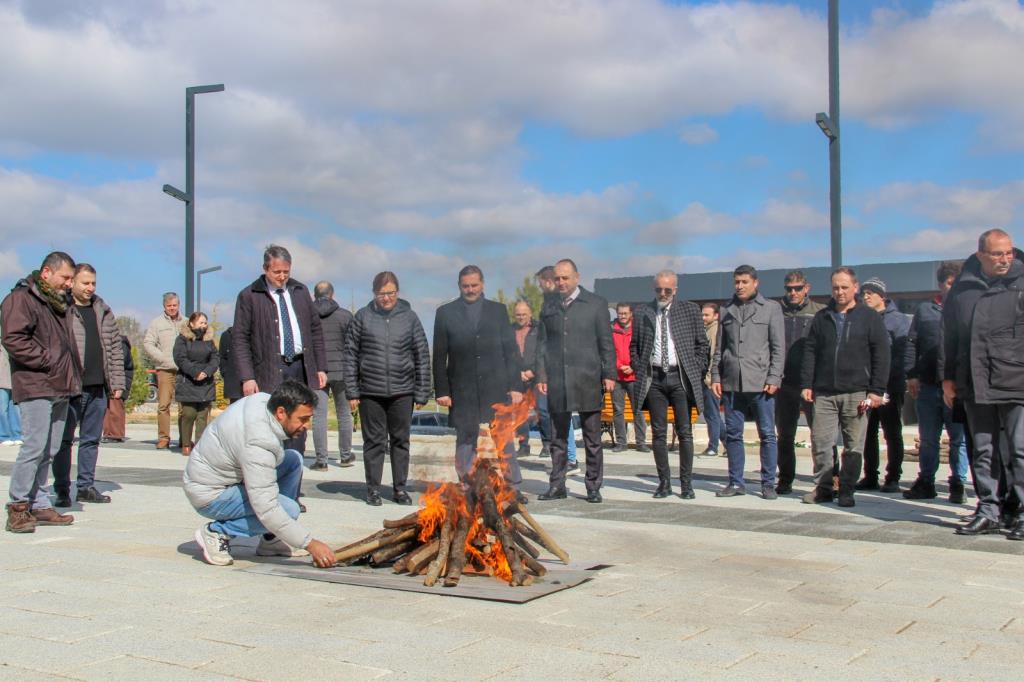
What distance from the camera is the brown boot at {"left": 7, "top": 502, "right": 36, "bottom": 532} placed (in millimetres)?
7559

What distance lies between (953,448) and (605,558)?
15.0 feet

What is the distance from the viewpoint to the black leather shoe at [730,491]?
9.81 m

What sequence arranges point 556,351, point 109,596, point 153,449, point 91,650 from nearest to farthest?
1. point 91,650
2. point 109,596
3. point 556,351
4. point 153,449

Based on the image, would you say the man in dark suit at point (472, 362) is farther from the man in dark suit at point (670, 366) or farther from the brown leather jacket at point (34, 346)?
the brown leather jacket at point (34, 346)

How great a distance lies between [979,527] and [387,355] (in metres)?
5.02

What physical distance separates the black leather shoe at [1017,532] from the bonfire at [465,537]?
3.40 metres

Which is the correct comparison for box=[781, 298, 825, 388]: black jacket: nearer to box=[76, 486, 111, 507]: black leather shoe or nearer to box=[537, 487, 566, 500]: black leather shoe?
box=[537, 487, 566, 500]: black leather shoe

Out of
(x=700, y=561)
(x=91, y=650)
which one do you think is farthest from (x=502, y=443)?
(x=91, y=650)

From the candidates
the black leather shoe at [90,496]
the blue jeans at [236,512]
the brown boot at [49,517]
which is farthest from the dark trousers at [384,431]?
the blue jeans at [236,512]

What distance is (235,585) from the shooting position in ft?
19.1

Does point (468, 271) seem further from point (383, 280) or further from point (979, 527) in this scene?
point (979, 527)

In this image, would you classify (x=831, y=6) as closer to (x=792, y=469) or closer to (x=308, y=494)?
(x=792, y=469)

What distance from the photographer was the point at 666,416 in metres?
9.70

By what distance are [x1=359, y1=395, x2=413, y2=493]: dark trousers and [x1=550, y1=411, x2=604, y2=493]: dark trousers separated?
4.50ft
